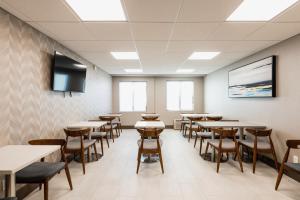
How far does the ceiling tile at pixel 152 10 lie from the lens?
2096mm

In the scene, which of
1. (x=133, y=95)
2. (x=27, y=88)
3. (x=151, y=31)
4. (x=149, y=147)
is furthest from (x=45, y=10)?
(x=133, y=95)

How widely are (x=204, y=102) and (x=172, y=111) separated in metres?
1.58

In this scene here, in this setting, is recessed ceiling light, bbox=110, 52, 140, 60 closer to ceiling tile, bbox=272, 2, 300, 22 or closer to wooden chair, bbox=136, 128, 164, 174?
wooden chair, bbox=136, 128, 164, 174

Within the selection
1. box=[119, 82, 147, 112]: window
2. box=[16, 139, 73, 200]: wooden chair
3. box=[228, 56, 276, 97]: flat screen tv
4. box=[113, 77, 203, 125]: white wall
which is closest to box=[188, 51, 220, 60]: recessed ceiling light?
box=[228, 56, 276, 97]: flat screen tv

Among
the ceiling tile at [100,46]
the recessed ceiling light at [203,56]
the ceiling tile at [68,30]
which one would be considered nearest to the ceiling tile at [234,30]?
the recessed ceiling light at [203,56]

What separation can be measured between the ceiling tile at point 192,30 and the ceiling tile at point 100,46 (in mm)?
995

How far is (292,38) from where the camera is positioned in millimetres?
3264

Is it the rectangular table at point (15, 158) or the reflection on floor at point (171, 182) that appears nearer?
the rectangular table at point (15, 158)

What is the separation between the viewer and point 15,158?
6.06ft

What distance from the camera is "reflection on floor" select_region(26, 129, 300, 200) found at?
2.57 meters

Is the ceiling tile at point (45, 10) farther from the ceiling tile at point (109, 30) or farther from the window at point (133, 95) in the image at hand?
the window at point (133, 95)

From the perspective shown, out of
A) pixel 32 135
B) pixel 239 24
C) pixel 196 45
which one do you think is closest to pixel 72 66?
pixel 32 135

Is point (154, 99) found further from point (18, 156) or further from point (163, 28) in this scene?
point (18, 156)

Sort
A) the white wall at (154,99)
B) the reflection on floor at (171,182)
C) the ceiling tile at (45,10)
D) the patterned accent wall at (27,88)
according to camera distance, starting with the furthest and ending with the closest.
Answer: the white wall at (154,99), the reflection on floor at (171,182), the patterned accent wall at (27,88), the ceiling tile at (45,10)
